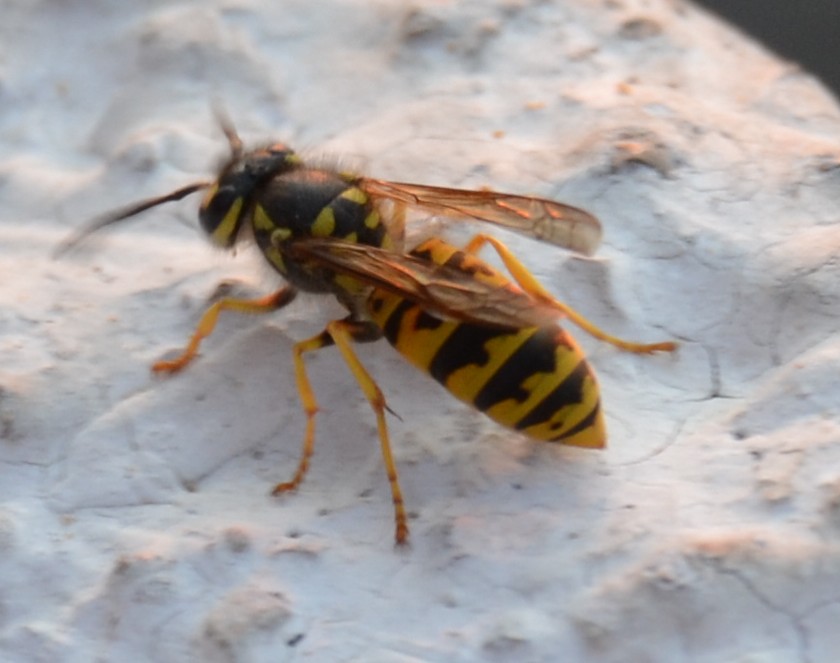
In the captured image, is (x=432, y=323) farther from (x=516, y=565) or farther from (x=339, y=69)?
(x=339, y=69)

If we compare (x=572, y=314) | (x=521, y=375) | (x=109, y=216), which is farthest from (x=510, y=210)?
(x=109, y=216)

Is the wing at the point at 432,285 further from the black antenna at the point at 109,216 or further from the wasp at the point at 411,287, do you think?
the black antenna at the point at 109,216

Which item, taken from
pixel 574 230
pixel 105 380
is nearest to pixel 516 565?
pixel 574 230

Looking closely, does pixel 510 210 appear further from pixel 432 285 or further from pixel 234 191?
pixel 234 191

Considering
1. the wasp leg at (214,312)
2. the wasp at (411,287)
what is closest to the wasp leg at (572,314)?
the wasp at (411,287)

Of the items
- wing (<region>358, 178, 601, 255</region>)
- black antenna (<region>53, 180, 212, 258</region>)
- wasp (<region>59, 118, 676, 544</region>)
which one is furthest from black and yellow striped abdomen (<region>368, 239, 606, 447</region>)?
black antenna (<region>53, 180, 212, 258</region>)
